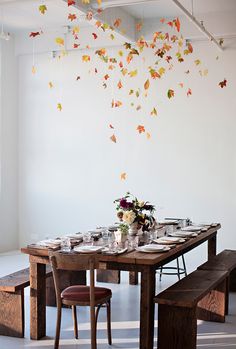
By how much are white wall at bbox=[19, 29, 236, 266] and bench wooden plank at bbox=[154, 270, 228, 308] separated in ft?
9.29

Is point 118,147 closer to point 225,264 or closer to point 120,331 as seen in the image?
point 225,264

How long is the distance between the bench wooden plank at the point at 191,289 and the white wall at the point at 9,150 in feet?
14.7

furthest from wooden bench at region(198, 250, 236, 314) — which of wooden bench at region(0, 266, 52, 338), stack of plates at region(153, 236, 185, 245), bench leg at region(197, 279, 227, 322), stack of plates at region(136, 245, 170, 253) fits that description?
wooden bench at region(0, 266, 52, 338)

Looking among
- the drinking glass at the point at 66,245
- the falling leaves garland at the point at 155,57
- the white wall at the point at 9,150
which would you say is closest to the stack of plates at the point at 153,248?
the drinking glass at the point at 66,245

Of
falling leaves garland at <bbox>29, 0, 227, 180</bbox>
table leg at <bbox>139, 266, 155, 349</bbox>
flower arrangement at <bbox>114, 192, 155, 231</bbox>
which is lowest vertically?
table leg at <bbox>139, 266, 155, 349</bbox>

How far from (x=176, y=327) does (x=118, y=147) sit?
4482mm

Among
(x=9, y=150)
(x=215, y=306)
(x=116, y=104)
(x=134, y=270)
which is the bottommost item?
(x=215, y=306)

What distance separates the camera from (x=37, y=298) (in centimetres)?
441

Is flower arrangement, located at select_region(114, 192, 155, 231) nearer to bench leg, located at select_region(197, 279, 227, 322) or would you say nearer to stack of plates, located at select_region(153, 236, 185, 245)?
stack of plates, located at select_region(153, 236, 185, 245)

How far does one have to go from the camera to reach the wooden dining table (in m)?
3.96

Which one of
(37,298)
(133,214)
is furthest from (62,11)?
(37,298)

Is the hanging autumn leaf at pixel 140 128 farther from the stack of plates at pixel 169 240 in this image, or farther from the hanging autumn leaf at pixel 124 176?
the stack of plates at pixel 169 240

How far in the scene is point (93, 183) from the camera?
8.36 meters

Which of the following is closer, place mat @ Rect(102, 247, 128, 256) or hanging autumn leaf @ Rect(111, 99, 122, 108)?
place mat @ Rect(102, 247, 128, 256)
